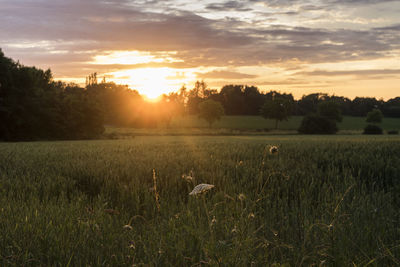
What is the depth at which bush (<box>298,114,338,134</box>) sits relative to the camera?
245ft

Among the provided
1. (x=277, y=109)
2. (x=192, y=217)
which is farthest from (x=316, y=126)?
(x=192, y=217)

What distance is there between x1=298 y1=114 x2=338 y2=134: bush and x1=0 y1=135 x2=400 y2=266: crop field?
70.8m

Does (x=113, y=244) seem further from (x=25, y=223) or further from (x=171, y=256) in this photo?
(x=25, y=223)

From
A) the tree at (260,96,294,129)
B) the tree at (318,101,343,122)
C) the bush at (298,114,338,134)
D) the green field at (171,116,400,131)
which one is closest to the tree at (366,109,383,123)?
the green field at (171,116,400,131)

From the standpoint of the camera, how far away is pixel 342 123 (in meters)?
101

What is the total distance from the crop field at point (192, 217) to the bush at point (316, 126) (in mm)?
70775

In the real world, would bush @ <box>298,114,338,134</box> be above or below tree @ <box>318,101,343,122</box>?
below

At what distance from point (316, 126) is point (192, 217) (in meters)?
76.6

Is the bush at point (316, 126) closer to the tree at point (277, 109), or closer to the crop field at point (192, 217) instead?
the tree at point (277, 109)

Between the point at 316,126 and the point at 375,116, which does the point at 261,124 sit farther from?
the point at 375,116

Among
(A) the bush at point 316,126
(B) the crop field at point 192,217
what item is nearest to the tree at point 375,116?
(A) the bush at point 316,126

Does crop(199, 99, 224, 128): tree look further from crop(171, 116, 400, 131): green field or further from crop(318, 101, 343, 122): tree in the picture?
crop(318, 101, 343, 122): tree

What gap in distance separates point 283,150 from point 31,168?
602cm

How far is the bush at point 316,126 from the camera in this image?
7456 cm
